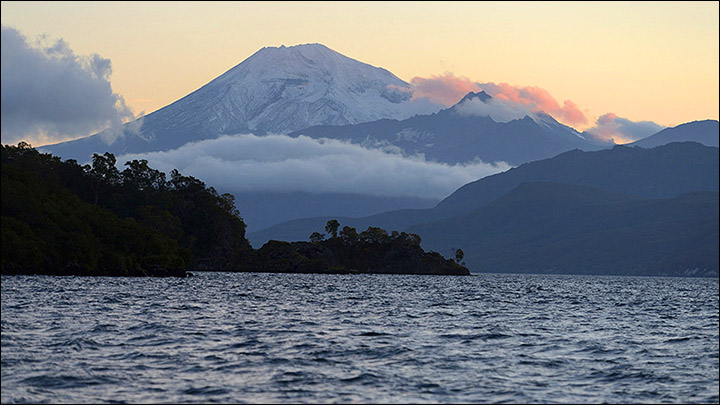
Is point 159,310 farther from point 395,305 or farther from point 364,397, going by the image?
point 364,397

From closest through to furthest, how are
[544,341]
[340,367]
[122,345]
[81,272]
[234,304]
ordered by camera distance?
[340,367] < [122,345] < [544,341] < [234,304] < [81,272]

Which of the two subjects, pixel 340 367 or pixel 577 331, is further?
pixel 577 331

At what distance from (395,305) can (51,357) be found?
6013 cm

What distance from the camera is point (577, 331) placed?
6988 centimetres

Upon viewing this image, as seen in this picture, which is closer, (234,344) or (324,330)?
(234,344)

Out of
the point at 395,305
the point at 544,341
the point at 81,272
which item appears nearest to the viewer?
the point at 544,341

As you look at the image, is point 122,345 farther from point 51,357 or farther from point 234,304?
point 234,304

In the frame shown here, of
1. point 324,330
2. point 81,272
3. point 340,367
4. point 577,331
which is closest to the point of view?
point 340,367

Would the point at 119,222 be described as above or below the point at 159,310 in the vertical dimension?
above

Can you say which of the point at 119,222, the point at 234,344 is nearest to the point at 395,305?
the point at 234,344

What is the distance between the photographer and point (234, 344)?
5288 centimetres

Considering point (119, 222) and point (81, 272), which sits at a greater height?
point (119, 222)

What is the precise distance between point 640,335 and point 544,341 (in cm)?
1235

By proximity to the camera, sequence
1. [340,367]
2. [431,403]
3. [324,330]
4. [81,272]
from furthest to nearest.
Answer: [81,272]
[324,330]
[340,367]
[431,403]
